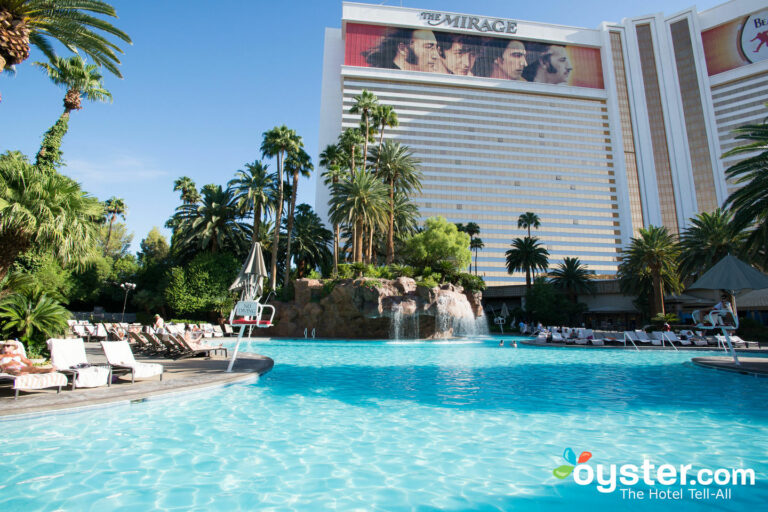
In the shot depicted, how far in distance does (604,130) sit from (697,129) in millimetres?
21546

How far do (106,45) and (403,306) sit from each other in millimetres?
23541

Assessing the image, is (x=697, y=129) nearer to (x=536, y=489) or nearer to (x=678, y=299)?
(x=678, y=299)

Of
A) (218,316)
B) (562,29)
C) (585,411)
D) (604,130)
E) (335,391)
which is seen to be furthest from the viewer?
(562,29)

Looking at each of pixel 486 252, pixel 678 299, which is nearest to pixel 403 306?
pixel 678 299

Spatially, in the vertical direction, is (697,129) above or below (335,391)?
above

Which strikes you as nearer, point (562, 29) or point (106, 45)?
point (106, 45)

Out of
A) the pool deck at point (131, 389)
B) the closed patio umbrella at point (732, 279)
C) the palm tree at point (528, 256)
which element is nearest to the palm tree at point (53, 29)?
the pool deck at point (131, 389)

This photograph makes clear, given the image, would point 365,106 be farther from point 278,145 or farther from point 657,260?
point 657,260

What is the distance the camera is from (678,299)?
129 feet

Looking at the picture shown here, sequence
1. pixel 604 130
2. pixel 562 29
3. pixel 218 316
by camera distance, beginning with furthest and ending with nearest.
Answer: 1. pixel 562 29
2. pixel 604 130
3. pixel 218 316

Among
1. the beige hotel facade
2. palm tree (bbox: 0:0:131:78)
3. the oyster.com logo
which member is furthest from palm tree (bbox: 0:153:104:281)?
the beige hotel facade

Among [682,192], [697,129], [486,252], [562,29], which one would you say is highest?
[562,29]

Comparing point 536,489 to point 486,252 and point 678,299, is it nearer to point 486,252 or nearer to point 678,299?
point 678,299

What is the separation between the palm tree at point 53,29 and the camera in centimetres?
955
